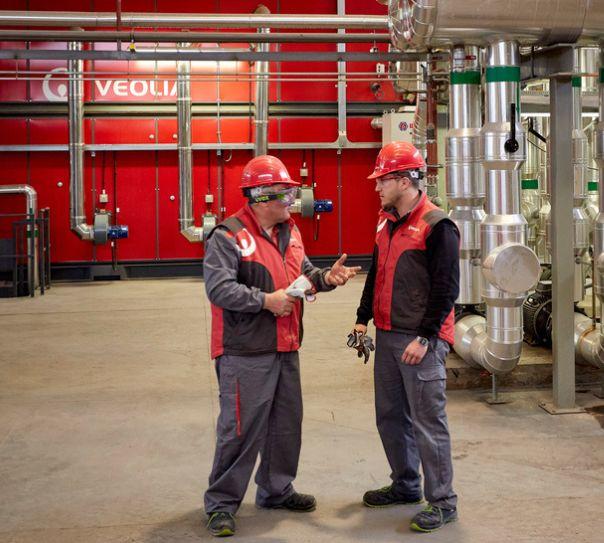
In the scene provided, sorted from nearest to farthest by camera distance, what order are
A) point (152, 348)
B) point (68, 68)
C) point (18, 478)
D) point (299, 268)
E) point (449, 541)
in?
point (449, 541), point (299, 268), point (18, 478), point (152, 348), point (68, 68)

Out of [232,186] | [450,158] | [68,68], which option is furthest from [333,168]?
[450,158]

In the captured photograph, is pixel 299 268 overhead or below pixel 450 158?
below

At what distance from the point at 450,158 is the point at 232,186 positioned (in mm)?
9435

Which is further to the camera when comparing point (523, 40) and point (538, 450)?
point (523, 40)

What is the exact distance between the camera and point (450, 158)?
637 centimetres

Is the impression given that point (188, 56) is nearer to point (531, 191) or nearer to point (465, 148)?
point (465, 148)

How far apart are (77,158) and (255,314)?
439 inches

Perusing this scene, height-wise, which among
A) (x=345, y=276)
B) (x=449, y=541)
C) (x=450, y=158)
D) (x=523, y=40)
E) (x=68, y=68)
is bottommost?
(x=449, y=541)

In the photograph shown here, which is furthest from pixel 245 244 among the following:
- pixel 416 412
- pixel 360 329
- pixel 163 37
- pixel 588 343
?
pixel 163 37

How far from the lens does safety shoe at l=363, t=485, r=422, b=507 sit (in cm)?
445

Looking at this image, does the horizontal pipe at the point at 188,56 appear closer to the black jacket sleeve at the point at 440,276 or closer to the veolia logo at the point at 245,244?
the veolia logo at the point at 245,244

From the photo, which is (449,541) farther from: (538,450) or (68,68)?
(68,68)

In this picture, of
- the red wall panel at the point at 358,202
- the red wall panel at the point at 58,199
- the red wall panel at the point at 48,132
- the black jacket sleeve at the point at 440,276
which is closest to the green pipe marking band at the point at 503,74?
the black jacket sleeve at the point at 440,276

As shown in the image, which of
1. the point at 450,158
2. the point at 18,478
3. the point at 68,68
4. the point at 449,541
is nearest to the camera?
the point at 449,541
